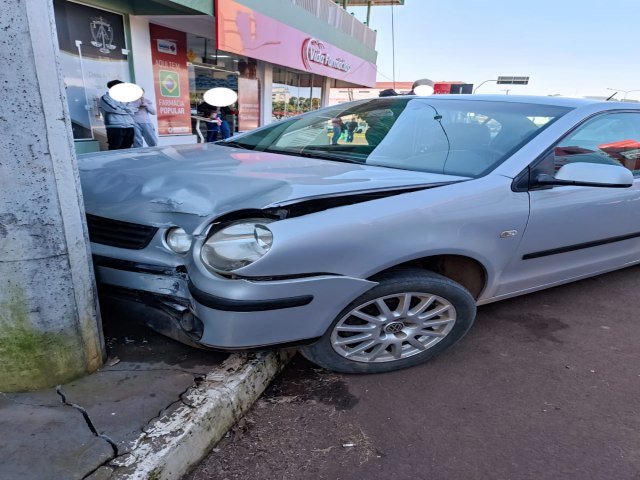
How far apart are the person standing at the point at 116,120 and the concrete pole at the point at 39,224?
18.1 feet

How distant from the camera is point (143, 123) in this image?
7.18 meters

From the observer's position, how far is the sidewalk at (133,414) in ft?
4.90

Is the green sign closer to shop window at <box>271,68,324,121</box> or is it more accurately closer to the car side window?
shop window at <box>271,68,324,121</box>

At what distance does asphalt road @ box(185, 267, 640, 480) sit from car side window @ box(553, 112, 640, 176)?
3.74 feet

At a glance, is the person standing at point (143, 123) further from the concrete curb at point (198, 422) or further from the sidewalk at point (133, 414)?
the concrete curb at point (198, 422)

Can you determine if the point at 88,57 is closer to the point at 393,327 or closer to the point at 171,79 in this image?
the point at 171,79

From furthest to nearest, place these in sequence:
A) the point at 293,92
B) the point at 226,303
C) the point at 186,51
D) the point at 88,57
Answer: the point at 293,92 → the point at 186,51 → the point at 88,57 → the point at 226,303

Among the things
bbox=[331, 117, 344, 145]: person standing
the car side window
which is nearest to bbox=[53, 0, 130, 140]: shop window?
bbox=[331, 117, 344, 145]: person standing

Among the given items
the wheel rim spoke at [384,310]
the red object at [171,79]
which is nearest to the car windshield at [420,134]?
the wheel rim spoke at [384,310]

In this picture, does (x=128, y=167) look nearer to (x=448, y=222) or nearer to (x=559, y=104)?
(x=448, y=222)

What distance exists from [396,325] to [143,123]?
6418mm

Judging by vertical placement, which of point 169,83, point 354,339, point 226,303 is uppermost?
point 169,83

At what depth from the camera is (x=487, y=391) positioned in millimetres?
2209

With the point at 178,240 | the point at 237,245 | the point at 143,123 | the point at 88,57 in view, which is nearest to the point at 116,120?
the point at 143,123
